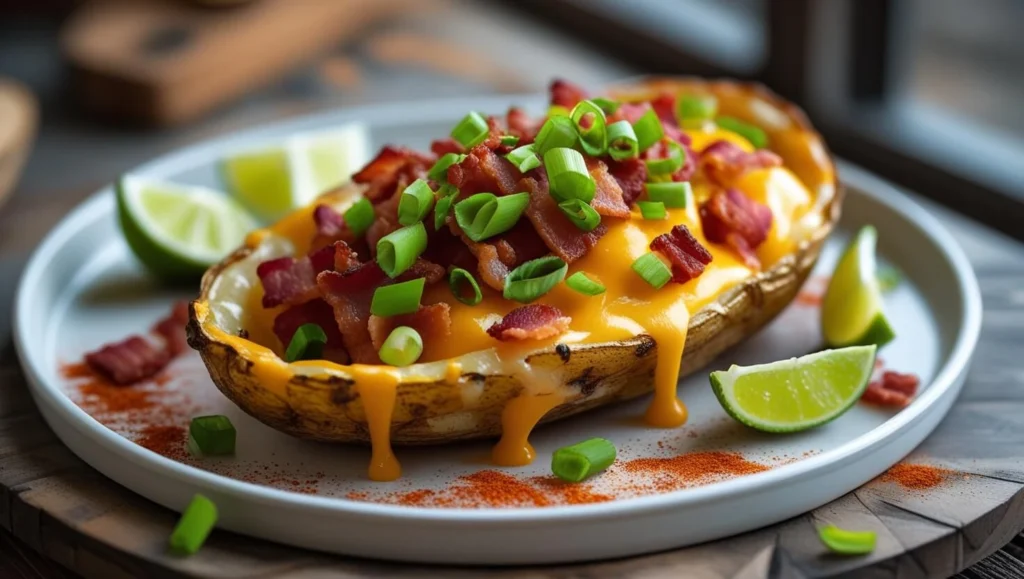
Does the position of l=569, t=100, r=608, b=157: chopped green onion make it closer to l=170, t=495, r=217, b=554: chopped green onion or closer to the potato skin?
the potato skin

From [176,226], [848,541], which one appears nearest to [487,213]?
[848,541]

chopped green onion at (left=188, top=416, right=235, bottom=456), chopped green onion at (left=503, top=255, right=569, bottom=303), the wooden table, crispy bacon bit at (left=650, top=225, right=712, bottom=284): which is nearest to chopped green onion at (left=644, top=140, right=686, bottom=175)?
crispy bacon bit at (left=650, top=225, right=712, bottom=284)

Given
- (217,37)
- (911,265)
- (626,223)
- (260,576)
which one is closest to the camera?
(260,576)

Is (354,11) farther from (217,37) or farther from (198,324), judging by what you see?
(198,324)

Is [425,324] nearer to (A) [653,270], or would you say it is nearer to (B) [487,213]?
(B) [487,213]

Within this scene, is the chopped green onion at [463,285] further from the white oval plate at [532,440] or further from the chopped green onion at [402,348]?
the white oval plate at [532,440]

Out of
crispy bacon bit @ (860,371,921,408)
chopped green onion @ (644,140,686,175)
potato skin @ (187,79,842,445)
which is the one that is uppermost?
chopped green onion @ (644,140,686,175)

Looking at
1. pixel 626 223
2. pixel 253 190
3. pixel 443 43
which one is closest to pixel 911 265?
pixel 626 223
